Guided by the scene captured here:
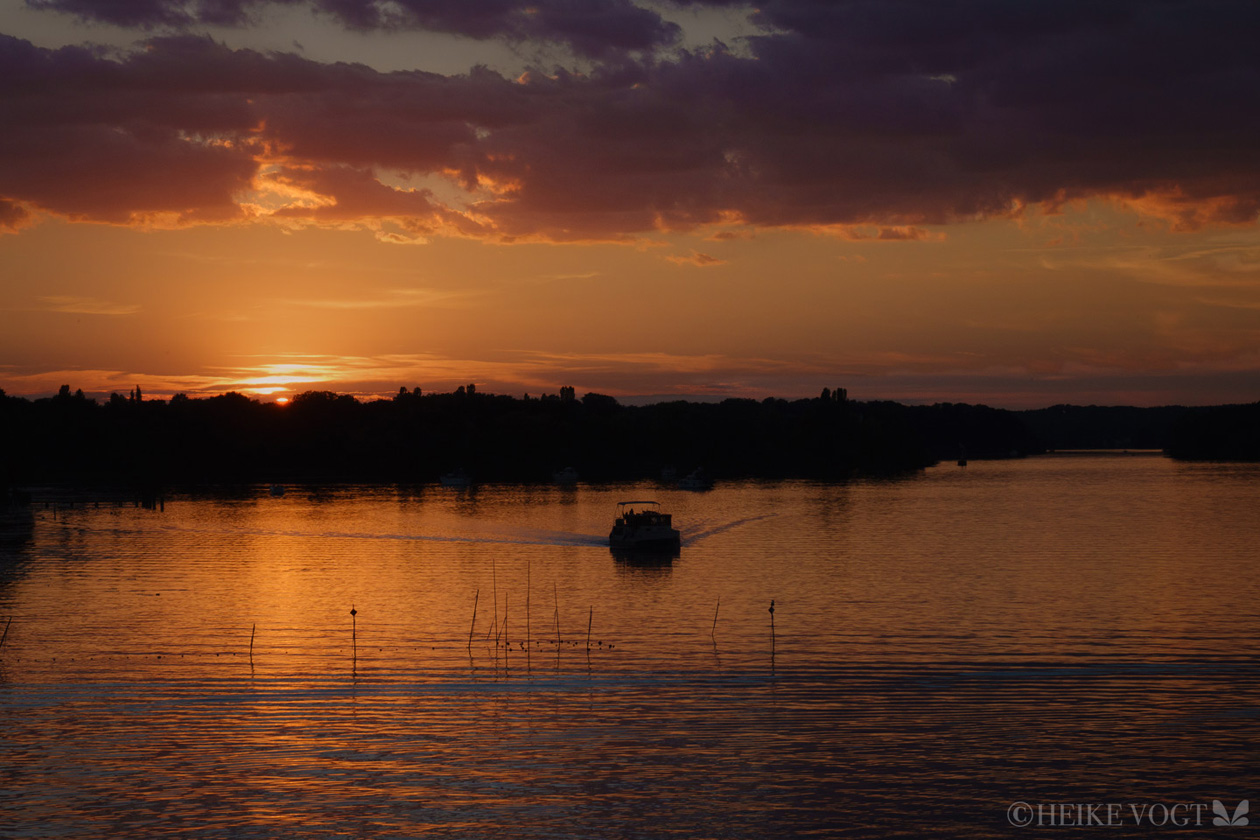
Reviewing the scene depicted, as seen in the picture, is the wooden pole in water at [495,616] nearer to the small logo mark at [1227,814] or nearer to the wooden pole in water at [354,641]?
the wooden pole in water at [354,641]

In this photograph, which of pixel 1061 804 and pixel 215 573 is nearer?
pixel 1061 804

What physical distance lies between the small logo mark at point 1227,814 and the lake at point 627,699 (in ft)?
1.30

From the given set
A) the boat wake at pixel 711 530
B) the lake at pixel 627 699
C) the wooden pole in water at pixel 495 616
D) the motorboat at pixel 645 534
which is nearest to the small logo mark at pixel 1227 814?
the lake at pixel 627 699

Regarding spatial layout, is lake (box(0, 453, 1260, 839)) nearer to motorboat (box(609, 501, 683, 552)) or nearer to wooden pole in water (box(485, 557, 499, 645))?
wooden pole in water (box(485, 557, 499, 645))

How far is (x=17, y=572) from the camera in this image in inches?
3647

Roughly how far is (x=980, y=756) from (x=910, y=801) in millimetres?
4896

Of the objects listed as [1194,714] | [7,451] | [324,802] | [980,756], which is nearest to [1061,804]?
[980,756]

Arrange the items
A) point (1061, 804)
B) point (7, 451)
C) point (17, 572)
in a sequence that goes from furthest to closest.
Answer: point (7, 451) → point (17, 572) → point (1061, 804)

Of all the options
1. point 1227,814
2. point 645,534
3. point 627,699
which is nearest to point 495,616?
point 627,699

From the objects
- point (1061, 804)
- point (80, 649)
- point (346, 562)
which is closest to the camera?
point (1061, 804)

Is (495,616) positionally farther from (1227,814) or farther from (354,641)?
(1227,814)

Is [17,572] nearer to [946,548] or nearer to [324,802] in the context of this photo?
[324,802]

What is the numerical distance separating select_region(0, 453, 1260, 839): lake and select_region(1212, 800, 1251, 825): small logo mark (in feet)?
1.30

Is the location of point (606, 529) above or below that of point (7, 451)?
below
